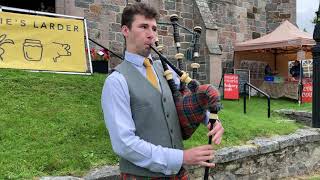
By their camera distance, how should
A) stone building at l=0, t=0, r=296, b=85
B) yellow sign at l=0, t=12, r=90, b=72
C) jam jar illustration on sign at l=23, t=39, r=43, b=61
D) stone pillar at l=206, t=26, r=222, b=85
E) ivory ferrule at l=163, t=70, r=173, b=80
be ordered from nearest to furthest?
1. ivory ferrule at l=163, t=70, r=173, b=80
2. yellow sign at l=0, t=12, r=90, b=72
3. jam jar illustration on sign at l=23, t=39, r=43, b=61
4. stone building at l=0, t=0, r=296, b=85
5. stone pillar at l=206, t=26, r=222, b=85

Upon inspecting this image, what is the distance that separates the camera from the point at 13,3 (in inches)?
707

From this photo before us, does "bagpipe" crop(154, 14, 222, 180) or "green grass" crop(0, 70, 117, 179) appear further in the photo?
"green grass" crop(0, 70, 117, 179)

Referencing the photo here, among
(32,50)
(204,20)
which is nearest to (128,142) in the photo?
(32,50)

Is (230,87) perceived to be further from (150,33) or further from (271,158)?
(150,33)

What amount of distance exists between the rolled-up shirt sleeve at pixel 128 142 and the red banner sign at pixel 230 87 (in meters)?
12.8

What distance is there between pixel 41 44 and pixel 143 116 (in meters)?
6.66

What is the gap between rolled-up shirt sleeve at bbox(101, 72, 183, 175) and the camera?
7.72 ft

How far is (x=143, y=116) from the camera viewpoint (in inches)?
97.3

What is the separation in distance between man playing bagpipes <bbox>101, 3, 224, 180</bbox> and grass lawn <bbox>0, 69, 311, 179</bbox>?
6.90 feet

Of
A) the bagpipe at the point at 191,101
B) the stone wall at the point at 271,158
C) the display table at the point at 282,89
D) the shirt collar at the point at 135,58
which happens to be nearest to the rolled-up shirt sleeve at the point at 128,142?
the shirt collar at the point at 135,58

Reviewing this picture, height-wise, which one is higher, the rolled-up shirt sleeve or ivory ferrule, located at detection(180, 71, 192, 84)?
ivory ferrule, located at detection(180, 71, 192, 84)

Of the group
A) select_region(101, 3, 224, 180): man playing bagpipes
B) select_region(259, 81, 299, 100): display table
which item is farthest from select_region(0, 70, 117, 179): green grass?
select_region(259, 81, 299, 100): display table

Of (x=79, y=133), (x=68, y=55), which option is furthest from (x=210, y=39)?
(x=79, y=133)

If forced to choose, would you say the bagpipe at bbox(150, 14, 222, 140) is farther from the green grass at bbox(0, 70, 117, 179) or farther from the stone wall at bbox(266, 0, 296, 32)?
the stone wall at bbox(266, 0, 296, 32)
